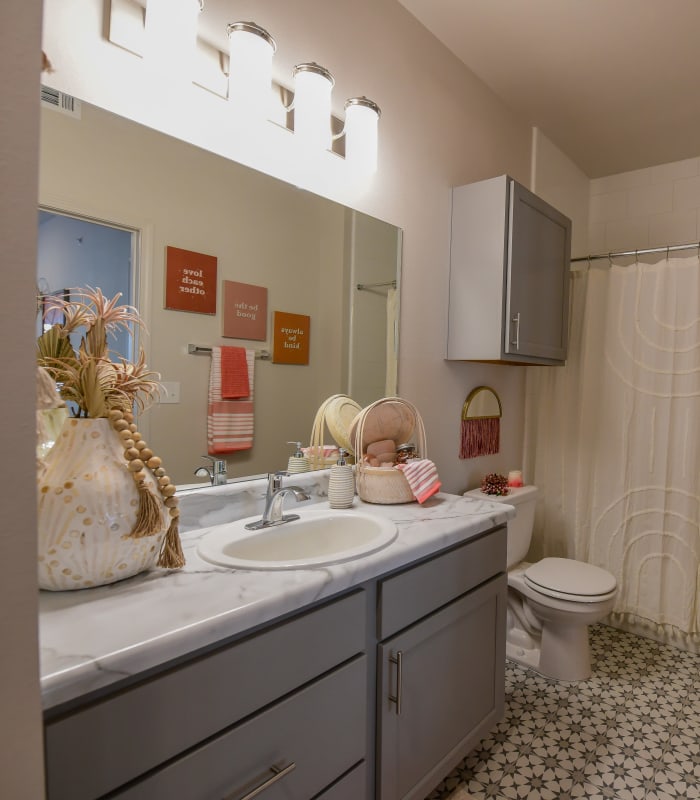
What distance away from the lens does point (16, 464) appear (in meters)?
0.53

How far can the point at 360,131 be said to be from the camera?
1667 mm

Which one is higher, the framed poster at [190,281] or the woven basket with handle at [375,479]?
the framed poster at [190,281]

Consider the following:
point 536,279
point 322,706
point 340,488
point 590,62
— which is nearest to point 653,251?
point 536,279

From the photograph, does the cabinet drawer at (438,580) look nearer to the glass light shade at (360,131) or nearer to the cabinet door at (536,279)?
the cabinet door at (536,279)

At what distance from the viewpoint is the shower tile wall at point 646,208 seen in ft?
9.68

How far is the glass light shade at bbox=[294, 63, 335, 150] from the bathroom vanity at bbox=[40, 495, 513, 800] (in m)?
1.17

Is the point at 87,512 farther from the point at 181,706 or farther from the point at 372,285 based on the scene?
the point at 372,285

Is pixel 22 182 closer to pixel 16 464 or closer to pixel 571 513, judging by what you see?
pixel 16 464

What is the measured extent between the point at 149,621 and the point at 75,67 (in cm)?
109

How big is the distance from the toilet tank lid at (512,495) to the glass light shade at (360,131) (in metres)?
1.40

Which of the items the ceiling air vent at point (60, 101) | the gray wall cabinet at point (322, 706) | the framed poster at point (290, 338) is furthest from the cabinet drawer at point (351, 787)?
the ceiling air vent at point (60, 101)

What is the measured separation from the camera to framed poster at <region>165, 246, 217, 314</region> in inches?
49.9

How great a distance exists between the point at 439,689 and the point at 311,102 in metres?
1.70

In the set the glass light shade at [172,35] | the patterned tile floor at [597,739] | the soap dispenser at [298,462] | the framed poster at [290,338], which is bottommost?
the patterned tile floor at [597,739]
